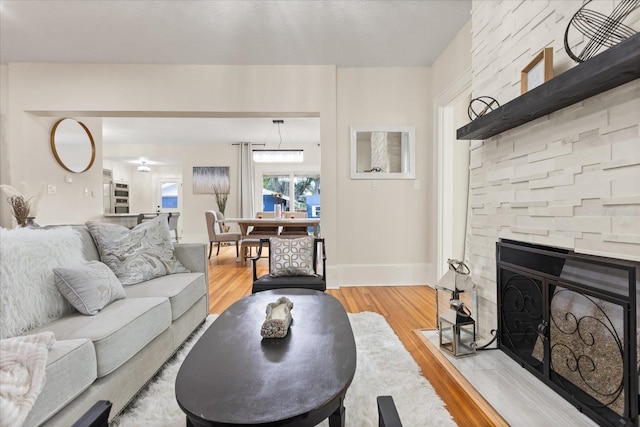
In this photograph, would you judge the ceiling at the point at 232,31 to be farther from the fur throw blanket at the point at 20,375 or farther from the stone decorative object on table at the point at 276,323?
the fur throw blanket at the point at 20,375

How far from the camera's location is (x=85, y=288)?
159 cm

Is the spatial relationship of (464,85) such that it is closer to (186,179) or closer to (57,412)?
(57,412)

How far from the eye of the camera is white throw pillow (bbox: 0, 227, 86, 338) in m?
1.33

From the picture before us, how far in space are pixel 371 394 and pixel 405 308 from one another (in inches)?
59.8

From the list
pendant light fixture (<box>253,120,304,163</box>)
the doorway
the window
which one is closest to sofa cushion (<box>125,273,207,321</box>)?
the doorway

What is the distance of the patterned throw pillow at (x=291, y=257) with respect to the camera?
2.72 meters

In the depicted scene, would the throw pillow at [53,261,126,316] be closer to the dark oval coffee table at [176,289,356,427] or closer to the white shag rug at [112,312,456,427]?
the white shag rug at [112,312,456,427]

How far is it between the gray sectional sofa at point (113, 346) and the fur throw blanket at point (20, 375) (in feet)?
0.16

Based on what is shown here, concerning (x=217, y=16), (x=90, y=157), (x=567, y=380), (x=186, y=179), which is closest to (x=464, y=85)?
(x=217, y=16)

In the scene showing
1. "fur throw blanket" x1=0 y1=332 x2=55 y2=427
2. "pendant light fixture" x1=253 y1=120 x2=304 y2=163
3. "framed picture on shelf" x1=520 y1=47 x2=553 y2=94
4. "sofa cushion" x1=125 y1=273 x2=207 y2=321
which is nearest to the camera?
"fur throw blanket" x1=0 y1=332 x2=55 y2=427

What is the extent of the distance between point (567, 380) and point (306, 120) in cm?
509

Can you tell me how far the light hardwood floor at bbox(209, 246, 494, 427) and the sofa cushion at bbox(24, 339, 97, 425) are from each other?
4.81 feet

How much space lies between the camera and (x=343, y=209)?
3.84m

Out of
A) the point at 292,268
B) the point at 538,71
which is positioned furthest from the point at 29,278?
the point at 538,71
